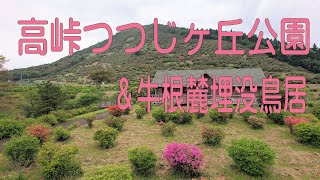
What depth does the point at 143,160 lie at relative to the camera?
10906 mm

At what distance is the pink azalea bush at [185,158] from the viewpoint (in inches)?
421

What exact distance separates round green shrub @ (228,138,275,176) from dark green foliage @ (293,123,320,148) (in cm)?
484

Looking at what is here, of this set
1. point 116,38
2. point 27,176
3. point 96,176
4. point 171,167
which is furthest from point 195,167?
point 116,38

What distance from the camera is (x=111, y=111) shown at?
21719 mm

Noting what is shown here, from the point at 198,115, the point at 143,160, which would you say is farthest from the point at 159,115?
the point at 143,160

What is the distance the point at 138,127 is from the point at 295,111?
12.9 meters

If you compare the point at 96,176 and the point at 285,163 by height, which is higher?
the point at 96,176

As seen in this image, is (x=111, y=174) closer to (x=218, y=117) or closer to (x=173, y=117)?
(x=173, y=117)

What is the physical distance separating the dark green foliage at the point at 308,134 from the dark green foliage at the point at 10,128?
18.3 metres

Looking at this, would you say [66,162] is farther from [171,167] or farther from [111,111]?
[111,111]

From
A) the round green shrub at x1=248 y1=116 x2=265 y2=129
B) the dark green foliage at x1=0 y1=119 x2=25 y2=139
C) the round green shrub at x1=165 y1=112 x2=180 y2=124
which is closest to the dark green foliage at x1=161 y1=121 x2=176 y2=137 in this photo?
the round green shrub at x1=165 y1=112 x2=180 y2=124

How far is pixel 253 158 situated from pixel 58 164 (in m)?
8.56

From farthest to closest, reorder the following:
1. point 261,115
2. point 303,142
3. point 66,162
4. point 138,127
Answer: point 261,115 → point 138,127 → point 303,142 → point 66,162

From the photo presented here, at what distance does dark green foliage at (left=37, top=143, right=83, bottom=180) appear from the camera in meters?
10.6
